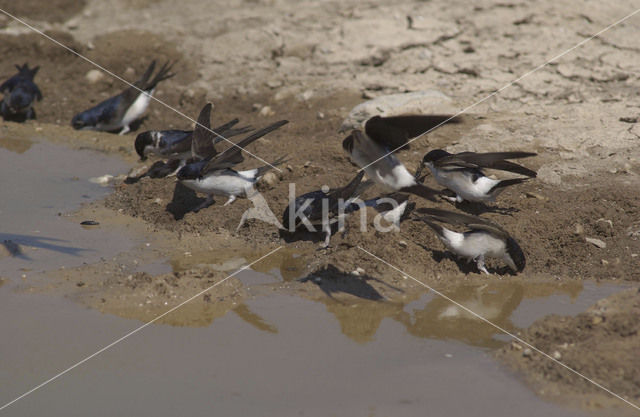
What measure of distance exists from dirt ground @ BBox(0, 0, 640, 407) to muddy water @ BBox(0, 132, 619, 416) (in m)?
0.15

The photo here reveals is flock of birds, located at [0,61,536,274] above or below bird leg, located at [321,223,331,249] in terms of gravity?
above

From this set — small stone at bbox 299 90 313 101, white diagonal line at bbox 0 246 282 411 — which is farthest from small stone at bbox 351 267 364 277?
small stone at bbox 299 90 313 101

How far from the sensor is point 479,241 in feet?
17.0

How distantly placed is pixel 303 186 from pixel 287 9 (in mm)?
4652

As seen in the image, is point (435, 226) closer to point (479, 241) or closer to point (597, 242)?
point (479, 241)

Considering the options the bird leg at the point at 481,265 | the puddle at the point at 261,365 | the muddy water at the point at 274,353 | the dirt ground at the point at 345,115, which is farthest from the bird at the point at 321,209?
the bird leg at the point at 481,265

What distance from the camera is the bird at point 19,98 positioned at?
841 cm

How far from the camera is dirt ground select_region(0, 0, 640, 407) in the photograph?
491cm

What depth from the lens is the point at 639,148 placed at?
260 inches

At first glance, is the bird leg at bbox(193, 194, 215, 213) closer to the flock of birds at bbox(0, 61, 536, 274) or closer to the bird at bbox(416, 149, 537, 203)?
the flock of birds at bbox(0, 61, 536, 274)

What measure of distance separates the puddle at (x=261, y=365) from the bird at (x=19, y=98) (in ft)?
13.8

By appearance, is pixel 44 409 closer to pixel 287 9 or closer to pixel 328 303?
pixel 328 303

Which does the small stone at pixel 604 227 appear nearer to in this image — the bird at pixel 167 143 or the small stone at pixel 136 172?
the bird at pixel 167 143

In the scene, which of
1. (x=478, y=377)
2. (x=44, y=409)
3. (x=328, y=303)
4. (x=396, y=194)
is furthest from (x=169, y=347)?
(x=396, y=194)
